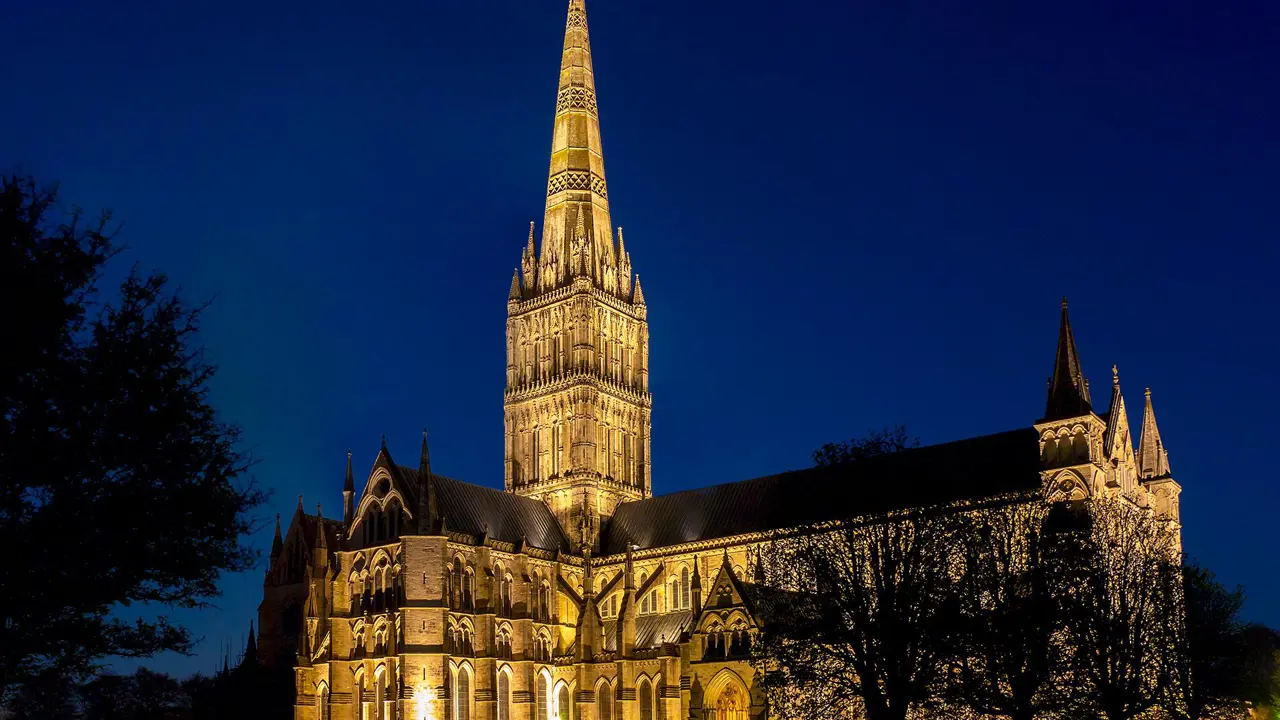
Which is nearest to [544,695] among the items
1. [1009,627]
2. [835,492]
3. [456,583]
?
[456,583]

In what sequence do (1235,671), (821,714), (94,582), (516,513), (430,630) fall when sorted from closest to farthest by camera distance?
1. (94,582)
2. (821,714)
3. (1235,671)
4. (430,630)
5. (516,513)

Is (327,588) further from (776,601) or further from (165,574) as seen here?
(165,574)

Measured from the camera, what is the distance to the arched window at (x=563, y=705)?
77.9m

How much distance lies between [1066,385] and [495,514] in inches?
1355

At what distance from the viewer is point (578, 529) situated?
8544 centimetres

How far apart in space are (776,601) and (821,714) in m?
4.33

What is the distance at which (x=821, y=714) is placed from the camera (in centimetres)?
4819

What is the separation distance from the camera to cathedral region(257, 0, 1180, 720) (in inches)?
2633

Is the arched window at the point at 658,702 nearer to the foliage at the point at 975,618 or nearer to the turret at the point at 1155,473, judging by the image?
the foliage at the point at 975,618

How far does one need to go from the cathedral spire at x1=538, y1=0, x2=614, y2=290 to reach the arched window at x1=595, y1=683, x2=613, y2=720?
2816 centimetres

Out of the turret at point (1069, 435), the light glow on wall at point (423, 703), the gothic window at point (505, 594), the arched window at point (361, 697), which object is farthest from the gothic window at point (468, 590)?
the turret at point (1069, 435)

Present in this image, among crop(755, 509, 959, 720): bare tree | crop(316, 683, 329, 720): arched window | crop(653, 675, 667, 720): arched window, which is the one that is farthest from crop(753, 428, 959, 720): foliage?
crop(316, 683, 329, 720): arched window

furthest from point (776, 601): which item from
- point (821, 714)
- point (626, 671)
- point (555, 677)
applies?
point (555, 677)

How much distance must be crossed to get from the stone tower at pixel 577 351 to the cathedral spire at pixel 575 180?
0.23 ft
